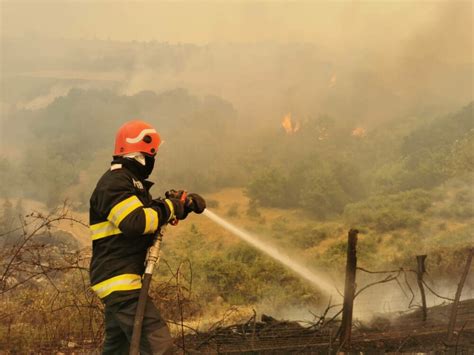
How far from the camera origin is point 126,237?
9.98 ft

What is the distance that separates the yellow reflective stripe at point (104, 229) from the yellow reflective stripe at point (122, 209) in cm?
13

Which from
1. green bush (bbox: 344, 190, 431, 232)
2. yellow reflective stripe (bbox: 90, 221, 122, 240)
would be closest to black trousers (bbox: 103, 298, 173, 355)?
yellow reflective stripe (bbox: 90, 221, 122, 240)

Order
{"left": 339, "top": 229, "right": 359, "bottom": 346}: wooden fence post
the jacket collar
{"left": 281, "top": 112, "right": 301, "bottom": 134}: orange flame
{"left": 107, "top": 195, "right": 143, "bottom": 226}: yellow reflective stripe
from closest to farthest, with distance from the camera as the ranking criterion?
{"left": 107, "top": 195, "right": 143, "bottom": 226}: yellow reflective stripe, the jacket collar, {"left": 339, "top": 229, "right": 359, "bottom": 346}: wooden fence post, {"left": 281, "top": 112, "right": 301, "bottom": 134}: orange flame

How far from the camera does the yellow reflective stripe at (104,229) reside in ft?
9.98

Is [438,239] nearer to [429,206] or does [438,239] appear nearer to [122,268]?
[429,206]

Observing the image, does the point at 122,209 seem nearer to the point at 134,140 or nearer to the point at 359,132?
the point at 134,140

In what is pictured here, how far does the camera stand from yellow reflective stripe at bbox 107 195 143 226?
2869mm

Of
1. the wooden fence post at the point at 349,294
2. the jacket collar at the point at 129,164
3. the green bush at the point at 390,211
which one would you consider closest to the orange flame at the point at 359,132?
the green bush at the point at 390,211

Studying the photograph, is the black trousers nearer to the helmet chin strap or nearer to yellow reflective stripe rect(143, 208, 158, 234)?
yellow reflective stripe rect(143, 208, 158, 234)

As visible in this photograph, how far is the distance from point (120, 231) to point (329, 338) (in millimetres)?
2398

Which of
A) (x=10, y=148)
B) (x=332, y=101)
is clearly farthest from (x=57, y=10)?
(x=332, y=101)

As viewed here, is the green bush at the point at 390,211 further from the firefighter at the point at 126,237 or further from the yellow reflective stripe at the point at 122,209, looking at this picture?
the yellow reflective stripe at the point at 122,209

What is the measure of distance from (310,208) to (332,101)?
254 inches

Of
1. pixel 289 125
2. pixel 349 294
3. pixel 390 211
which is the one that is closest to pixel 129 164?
pixel 349 294
